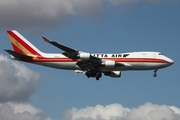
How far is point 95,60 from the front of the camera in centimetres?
9175

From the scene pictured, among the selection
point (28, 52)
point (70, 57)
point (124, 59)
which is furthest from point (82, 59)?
point (28, 52)

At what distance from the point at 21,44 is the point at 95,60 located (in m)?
18.5

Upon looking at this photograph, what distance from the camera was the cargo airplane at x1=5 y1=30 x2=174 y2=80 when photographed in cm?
9125

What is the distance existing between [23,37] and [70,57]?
647 inches

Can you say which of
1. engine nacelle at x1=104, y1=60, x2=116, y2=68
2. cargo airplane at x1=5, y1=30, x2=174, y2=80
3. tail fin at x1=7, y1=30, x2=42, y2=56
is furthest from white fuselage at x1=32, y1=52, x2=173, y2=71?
tail fin at x1=7, y1=30, x2=42, y2=56

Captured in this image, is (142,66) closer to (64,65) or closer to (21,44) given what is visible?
(64,65)

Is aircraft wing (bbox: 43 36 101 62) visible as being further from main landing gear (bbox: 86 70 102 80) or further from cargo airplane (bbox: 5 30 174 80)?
main landing gear (bbox: 86 70 102 80)

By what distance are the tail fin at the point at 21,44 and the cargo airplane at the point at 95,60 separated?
0.79 ft

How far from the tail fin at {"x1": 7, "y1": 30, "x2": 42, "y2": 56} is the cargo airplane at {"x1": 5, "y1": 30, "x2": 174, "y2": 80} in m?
0.24

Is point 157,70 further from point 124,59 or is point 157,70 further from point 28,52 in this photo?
point 28,52

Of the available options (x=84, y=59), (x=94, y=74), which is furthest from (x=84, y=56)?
(x=94, y=74)

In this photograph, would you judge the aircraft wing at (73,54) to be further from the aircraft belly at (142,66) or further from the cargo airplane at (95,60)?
the aircraft belly at (142,66)

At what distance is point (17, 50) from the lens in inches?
3976

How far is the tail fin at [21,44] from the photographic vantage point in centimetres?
9919
